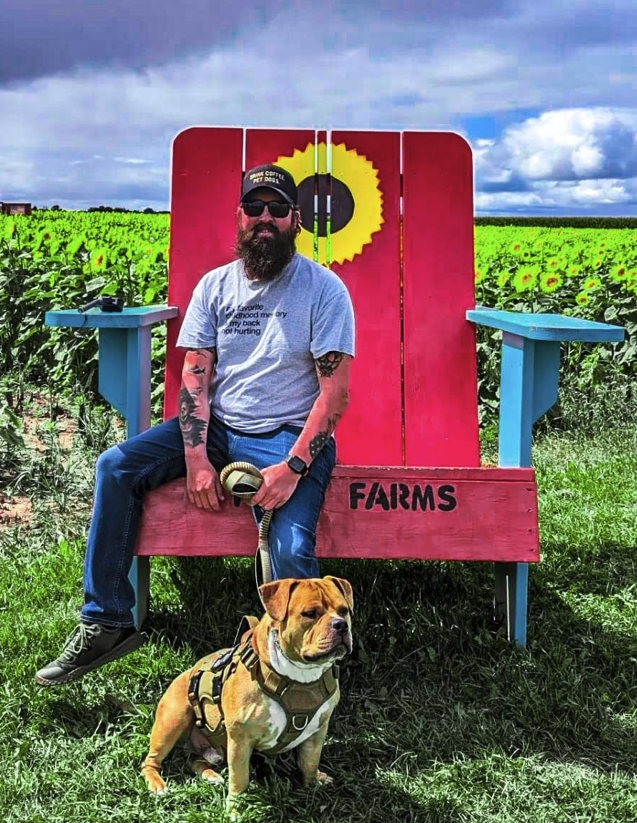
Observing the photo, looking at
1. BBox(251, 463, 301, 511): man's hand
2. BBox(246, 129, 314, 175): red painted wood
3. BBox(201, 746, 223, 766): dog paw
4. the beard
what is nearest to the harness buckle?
BBox(201, 746, 223, 766): dog paw

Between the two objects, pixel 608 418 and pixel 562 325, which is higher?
pixel 562 325

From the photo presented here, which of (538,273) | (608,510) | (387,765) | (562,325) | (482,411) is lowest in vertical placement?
(387,765)

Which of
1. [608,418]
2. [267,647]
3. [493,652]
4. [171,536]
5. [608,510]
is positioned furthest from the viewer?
[608,418]

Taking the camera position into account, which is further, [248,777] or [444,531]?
[444,531]

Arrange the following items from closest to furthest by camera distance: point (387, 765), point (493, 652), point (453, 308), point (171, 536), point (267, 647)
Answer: point (267, 647)
point (387, 765)
point (171, 536)
point (493, 652)
point (453, 308)

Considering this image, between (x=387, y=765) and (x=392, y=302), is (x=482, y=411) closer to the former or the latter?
(x=392, y=302)

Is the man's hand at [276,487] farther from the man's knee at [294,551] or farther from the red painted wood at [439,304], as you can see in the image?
the red painted wood at [439,304]

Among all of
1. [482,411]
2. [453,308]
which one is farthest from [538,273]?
[453,308]

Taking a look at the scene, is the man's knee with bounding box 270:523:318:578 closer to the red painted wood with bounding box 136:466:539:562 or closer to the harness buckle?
the red painted wood with bounding box 136:466:539:562

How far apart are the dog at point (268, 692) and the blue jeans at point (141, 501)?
10.5 inches

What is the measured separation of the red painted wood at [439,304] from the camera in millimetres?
3498

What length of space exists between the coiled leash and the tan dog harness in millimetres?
208

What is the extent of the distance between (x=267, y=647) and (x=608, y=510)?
99.8 inches

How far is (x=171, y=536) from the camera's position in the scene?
8.84 feet
